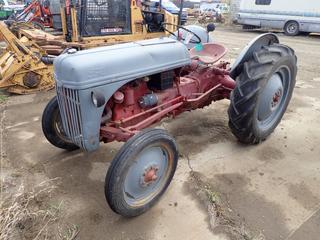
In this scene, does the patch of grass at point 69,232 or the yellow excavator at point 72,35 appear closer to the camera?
the patch of grass at point 69,232

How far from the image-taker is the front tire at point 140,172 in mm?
2457

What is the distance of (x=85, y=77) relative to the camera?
2529 millimetres

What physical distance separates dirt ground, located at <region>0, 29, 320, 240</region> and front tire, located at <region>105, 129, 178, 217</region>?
15cm

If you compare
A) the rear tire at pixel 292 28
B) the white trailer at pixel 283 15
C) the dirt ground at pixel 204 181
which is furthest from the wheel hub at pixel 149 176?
the rear tire at pixel 292 28

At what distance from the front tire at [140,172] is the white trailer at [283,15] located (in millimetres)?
13818

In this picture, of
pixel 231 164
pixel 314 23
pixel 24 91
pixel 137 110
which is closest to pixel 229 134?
pixel 231 164

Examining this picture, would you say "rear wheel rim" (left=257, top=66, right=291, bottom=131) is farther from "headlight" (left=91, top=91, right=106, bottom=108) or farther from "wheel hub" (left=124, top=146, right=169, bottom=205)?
"headlight" (left=91, top=91, right=106, bottom=108)

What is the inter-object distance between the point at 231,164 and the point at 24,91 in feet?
13.7

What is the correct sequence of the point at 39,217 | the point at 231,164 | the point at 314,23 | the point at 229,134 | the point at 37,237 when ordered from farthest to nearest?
the point at 314,23 < the point at 229,134 < the point at 231,164 < the point at 39,217 < the point at 37,237

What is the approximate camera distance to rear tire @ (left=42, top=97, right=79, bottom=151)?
136 inches

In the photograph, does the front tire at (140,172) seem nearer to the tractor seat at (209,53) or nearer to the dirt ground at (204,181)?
the dirt ground at (204,181)

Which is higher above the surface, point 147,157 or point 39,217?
point 147,157

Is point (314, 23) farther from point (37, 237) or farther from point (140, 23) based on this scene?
point (37, 237)

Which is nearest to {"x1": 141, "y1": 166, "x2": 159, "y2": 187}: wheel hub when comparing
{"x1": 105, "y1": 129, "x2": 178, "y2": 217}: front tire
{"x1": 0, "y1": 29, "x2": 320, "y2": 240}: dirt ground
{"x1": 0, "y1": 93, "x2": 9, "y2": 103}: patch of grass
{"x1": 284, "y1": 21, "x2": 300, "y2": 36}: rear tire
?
{"x1": 105, "y1": 129, "x2": 178, "y2": 217}: front tire
